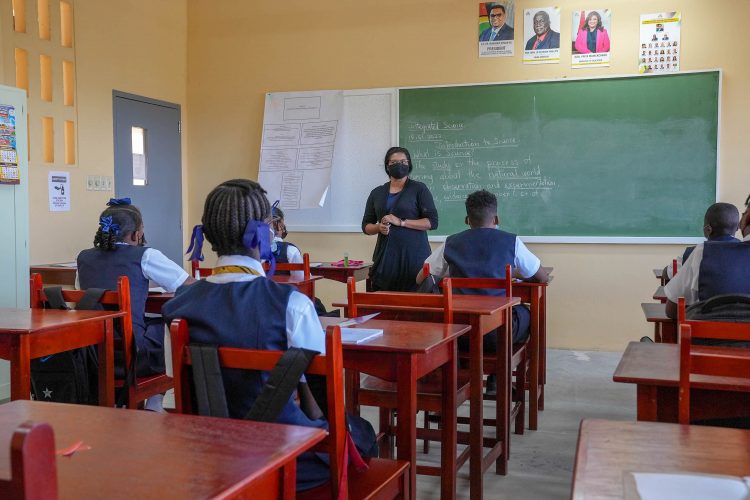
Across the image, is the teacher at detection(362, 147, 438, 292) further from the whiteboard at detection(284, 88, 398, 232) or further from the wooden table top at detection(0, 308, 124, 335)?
the wooden table top at detection(0, 308, 124, 335)

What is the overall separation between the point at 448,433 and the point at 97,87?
4308mm

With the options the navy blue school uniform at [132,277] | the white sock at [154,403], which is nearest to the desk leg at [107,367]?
the navy blue school uniform at [132,277]

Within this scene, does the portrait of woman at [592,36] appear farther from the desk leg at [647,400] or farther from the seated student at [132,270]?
the desk leg at [647,400]

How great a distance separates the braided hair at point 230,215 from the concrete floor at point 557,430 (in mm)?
1494

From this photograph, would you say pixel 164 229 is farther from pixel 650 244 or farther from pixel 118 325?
pixel 650 244

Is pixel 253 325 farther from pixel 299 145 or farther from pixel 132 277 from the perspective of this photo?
pixel 299 145

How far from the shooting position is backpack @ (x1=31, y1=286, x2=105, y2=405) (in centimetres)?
279

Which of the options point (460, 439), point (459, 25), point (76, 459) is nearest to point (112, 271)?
point (460, 439)

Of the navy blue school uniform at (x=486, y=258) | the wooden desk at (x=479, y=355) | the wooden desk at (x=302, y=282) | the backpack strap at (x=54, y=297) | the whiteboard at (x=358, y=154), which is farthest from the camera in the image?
the whiteboard at (x=358, y=154)

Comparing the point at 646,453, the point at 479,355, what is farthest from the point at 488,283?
the point at 646,453

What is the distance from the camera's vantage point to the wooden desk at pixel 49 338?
230cm

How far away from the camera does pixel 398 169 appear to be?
14.7 ft

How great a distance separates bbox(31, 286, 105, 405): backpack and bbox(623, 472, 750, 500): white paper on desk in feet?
7.41

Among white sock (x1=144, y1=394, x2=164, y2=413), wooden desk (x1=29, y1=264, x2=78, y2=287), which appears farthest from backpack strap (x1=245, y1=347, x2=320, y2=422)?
wooden desk (x1=29, y1=264, x2=78, y2=287)
